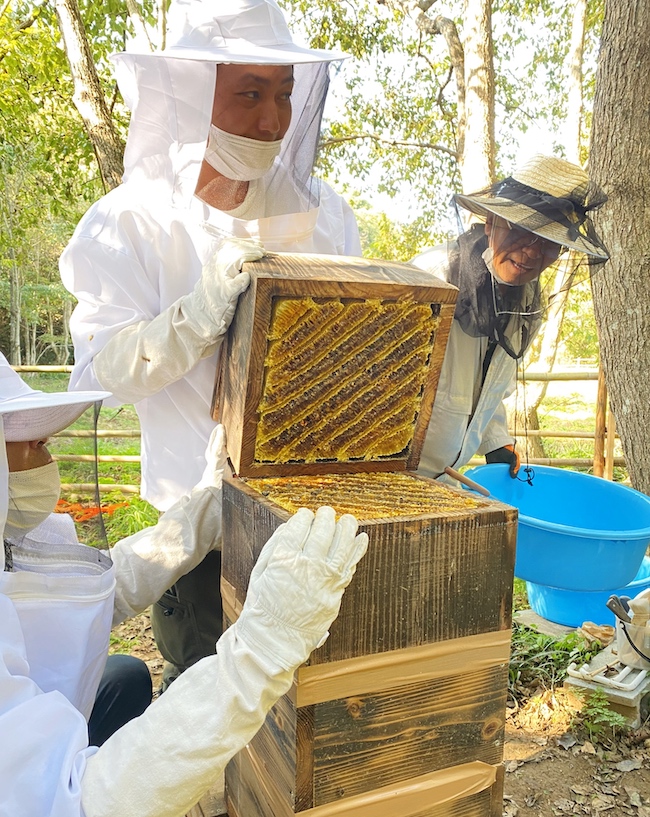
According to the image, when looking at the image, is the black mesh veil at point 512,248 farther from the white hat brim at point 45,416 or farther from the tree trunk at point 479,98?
the tree trunk at point 479,98

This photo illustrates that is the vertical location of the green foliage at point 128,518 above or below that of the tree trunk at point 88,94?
below

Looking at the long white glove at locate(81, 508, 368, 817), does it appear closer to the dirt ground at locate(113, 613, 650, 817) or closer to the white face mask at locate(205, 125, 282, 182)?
the white face mask at locate(205, 125, 282, 182)

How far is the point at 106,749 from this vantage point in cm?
93

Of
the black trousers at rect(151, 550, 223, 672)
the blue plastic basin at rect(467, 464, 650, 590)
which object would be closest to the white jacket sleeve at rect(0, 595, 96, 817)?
the black trousers at rect(151, 550, 223, 672)

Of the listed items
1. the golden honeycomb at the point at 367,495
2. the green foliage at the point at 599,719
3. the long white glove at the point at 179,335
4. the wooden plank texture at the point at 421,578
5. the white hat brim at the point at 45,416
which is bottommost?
the green foliage at the point at 599,719

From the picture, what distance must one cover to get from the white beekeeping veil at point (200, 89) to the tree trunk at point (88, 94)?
232 cm

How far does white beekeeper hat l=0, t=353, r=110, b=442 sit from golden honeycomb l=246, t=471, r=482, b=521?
36cm

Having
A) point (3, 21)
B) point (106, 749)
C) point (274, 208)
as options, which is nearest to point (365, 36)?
point (3, 21)

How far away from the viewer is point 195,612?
5.70ft

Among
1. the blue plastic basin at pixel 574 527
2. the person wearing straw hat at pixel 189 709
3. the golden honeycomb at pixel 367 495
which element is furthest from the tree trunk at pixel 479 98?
the person wearing straw hat at pixel 189 709

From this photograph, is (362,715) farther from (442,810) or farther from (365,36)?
(365,36)

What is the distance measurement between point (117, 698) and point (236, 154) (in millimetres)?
1448

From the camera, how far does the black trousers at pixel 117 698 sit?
5.66ft

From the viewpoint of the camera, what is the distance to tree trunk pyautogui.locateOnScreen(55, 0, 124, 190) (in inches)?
152
